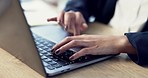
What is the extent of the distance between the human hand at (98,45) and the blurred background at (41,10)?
1.23 feet

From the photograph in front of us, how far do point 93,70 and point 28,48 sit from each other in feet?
0.66

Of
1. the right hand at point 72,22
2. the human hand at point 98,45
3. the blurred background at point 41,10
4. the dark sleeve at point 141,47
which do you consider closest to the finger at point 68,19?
the right hand at point 72,22

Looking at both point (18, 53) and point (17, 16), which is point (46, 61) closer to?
point (18, 53)

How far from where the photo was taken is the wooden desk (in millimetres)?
708

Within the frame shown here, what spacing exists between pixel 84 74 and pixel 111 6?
2.21ft

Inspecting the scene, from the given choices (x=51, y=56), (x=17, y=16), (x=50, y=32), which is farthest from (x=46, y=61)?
(x=50, y=32)

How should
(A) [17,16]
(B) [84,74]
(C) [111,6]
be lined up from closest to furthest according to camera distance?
(A) [17,16] → (B) [84,74] → (C) [111,6]

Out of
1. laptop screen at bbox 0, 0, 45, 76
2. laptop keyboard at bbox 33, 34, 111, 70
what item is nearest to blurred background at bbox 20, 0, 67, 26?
laptop keyboard at bbox 33, 34, 111, 70

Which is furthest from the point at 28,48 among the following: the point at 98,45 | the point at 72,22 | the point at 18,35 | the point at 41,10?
the point at 41,10

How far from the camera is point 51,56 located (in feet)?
2.58

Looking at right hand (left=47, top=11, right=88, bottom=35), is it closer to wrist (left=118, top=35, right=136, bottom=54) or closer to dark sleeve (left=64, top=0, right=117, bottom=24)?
dark sleeve (left=64, top=0, right=117, bottom=24)

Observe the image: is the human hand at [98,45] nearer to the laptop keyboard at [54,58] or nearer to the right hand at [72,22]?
the laptop keyboard at [54,58]

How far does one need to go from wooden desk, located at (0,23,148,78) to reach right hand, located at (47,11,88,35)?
0.30 meters

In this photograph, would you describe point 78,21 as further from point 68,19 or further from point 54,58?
point 54,58
